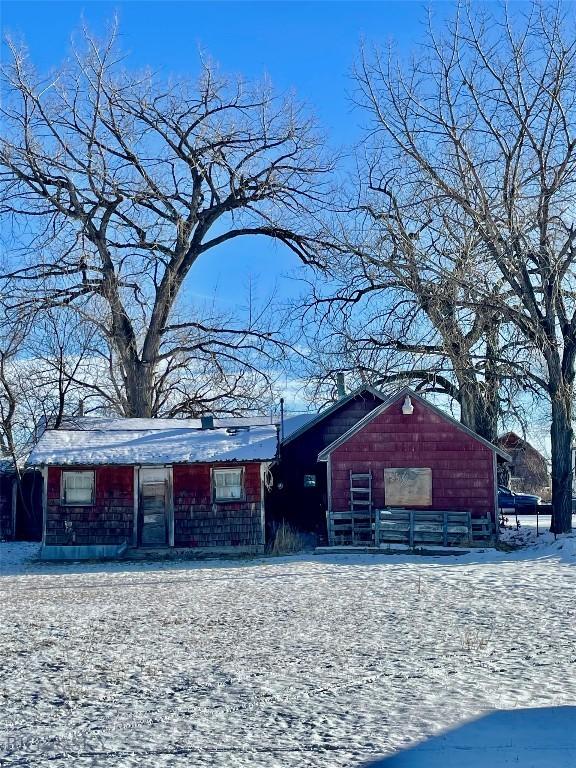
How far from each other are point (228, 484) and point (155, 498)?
2.13 meters

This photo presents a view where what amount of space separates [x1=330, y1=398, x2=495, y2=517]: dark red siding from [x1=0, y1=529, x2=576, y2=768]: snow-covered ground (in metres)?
7.06

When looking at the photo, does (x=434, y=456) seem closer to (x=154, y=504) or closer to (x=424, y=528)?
(x=424, y=528)

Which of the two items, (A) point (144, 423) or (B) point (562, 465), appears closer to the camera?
(B) point (562, 465)

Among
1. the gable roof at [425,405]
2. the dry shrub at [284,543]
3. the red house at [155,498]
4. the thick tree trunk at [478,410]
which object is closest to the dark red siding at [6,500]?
the red house at [155,498]

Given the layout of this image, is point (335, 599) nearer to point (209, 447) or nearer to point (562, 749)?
point (562, 749)

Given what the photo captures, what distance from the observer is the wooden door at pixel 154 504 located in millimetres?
24719

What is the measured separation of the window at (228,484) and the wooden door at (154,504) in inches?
57.2

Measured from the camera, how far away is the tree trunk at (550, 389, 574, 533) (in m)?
24.6

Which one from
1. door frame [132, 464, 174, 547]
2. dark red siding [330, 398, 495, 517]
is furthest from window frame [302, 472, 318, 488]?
door frame [132, 464, 174, 547]

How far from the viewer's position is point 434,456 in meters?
24.5

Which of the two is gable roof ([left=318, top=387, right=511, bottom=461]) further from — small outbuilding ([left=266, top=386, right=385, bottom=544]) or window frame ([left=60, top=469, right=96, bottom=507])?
window frame ([left=60, top=469, right=96, bottom=507])

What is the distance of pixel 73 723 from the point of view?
24.6ft

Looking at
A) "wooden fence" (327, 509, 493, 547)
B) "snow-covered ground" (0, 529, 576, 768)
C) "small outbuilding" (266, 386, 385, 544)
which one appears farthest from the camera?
"small outbuilding" (266, 386, 385, 544)

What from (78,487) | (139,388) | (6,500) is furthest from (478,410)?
(6,500)
